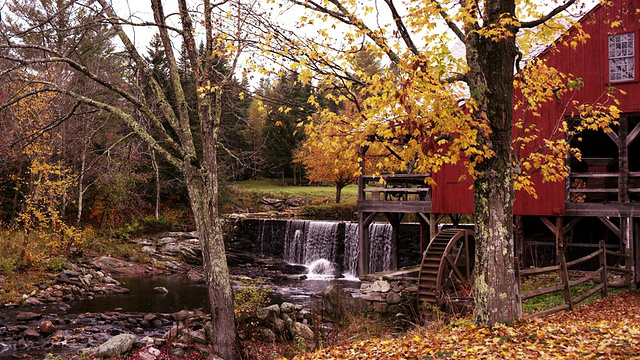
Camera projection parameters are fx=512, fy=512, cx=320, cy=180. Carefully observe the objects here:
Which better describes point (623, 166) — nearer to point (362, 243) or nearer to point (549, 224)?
point (549, 224)

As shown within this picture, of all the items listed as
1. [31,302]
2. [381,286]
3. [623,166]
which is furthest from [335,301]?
[31,302]

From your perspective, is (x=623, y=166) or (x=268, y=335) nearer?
(x=268, y=335)

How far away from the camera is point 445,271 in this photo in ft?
46.9

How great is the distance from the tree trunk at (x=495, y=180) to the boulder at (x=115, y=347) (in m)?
8.07

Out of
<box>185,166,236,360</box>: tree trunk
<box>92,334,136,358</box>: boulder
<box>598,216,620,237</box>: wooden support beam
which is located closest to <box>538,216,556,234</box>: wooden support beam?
<box>598,216,620,237</box>: wooden support beam

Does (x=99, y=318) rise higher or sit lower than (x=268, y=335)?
lower

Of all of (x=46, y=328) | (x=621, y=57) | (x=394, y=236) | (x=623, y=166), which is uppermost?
(x=621, y=57)

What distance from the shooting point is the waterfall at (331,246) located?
2348 centimetres

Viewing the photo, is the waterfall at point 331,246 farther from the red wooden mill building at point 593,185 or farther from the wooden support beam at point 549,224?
the wooden support beam at point 549,224

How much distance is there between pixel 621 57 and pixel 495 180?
999 centimetres

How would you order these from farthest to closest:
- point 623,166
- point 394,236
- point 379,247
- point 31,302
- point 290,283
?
point 379,247 → point 290,283 → point 394,236 → point 31,302 → point 623,166

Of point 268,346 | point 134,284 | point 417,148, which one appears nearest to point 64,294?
point 134,284

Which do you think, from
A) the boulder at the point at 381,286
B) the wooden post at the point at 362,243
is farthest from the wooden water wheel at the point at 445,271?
the wooden post at the point at 362,243

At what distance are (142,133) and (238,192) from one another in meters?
26.6
